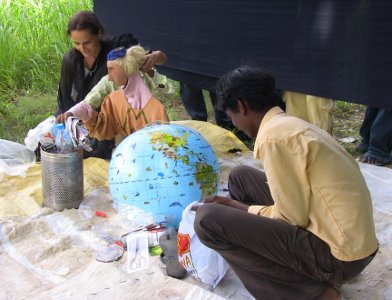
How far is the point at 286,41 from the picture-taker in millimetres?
4414

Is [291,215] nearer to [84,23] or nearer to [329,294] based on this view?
[329,294]

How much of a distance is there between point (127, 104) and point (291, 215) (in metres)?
1.85

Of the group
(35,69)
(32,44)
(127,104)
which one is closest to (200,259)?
(127,104)

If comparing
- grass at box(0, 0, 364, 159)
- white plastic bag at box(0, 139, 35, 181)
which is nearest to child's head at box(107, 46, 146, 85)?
white plastic bag at box(0, 139, 35, 181)

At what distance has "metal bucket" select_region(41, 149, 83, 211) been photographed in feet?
11.1

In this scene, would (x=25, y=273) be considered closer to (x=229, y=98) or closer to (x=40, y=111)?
(x=229, y=98)

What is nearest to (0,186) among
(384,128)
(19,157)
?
(19,157)

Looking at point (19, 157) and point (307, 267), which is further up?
point (307, 267)

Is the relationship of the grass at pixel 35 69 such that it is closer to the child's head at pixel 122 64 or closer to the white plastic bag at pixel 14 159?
the white plastic bag at pixel 14 159

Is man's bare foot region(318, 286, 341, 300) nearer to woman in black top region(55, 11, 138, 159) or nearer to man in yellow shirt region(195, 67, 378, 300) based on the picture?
man in yellow shirt region(195, 67, 378, 300)

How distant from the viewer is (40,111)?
6125 millimetres

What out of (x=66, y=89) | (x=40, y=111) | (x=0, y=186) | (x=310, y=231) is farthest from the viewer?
(x=40, y=111)

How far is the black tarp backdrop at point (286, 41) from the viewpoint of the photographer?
3.92m

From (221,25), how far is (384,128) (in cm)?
176
